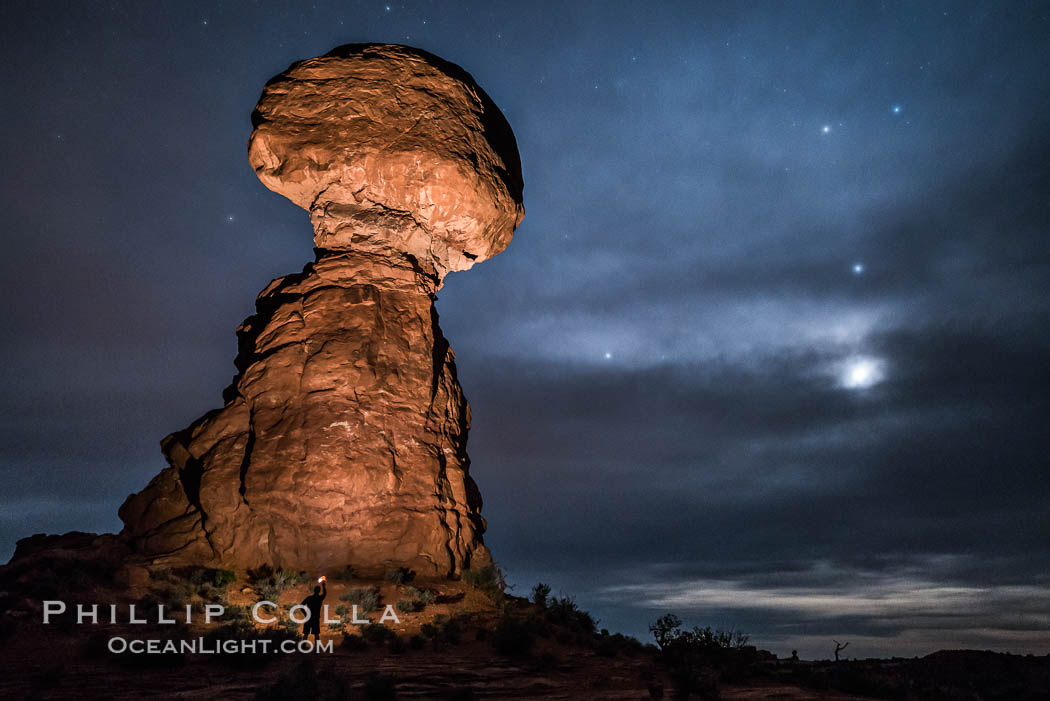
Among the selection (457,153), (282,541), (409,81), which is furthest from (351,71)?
(282,541)

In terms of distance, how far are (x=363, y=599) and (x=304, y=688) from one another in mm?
5507

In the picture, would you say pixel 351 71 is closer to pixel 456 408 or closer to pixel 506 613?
pixel 456 408

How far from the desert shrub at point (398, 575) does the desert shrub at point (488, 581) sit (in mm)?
1411

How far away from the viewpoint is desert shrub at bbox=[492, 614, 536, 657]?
11.5m

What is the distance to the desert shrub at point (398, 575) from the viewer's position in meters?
13.7

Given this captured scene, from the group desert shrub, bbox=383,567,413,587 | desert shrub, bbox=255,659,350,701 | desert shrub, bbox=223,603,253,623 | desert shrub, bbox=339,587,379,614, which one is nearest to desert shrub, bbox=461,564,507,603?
desert shrub, bbox=383,567,413,587

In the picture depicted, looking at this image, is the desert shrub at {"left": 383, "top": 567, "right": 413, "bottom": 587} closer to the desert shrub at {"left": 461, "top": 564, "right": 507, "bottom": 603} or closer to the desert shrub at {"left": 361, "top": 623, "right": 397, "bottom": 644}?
the desert shrub at {"left": 461, "top": 564, "right": 507, "bottom": 603}

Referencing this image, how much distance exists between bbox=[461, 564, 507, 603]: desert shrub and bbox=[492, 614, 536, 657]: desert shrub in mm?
2744

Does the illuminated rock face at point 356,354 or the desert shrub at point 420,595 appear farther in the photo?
the illuminated rock face at point 356,354

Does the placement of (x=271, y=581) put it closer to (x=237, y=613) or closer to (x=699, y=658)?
(x=237, y=613)

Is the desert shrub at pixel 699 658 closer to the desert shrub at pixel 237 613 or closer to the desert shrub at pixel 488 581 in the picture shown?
the desert shrub at pixel 488 581

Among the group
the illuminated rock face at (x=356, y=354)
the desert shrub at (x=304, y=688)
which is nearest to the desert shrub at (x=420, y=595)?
the illuminated rock face at (x=356, y=354)

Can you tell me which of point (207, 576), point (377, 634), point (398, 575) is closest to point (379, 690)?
point (377, 634)

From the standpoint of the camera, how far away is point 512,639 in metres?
11.5
